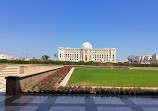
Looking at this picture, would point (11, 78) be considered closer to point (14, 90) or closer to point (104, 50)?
point (14, 90)

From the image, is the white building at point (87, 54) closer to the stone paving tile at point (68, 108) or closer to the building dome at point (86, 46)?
the building dome at point (86, 46)

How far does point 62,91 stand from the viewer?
6590 mm

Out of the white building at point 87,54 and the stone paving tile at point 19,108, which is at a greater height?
the white building at point 87,54

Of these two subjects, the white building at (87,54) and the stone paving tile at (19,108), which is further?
the white building at (87,54)

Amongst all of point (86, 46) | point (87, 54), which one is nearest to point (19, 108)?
point (87, 54)

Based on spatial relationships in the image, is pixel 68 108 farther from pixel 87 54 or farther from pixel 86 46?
pixel 86 46

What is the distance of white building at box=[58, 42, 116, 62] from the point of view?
337 ft

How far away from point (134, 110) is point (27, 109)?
3689 millimetres

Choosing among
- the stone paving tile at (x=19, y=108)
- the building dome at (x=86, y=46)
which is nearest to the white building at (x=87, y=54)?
the building dome at (x=86, y=46)

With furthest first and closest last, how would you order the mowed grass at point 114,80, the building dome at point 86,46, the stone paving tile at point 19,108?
the building dome at point 86,46 < the mowed grass at point 114,80 < the stone paving tile at point 19,108

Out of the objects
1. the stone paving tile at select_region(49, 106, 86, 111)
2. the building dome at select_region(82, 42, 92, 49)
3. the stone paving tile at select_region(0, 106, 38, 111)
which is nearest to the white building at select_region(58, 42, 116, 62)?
the building dome at select_region(82, 42, 92, 49)

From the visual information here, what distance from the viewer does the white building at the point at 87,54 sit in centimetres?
10261

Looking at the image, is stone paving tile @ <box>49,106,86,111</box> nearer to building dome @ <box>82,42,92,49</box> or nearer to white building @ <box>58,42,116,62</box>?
white building @ <box>58,42,116,62</box>

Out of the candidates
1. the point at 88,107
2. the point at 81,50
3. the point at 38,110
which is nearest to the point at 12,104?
the point at 38,110
